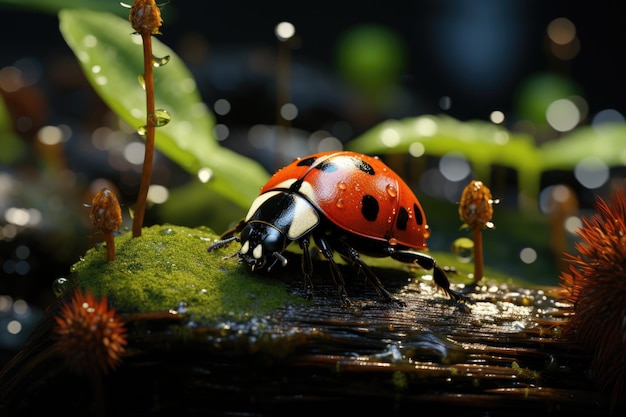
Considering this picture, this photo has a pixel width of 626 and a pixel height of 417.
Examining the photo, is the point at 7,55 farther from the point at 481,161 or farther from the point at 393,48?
the point at 481,161

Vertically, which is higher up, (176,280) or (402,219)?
(402,219)

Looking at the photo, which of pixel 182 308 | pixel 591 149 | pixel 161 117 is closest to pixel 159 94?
pixel 161 117

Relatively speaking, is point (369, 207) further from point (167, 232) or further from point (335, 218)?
point (167, 232)

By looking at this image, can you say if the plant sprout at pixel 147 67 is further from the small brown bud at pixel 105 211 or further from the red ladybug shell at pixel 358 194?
the red ladybug shell at pixel 358 194

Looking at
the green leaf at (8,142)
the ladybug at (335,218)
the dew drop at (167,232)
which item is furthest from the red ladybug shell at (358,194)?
the green leaf at (8,142)

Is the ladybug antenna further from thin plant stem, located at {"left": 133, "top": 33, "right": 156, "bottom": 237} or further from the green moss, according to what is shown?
→ thin plant stem, located at {"left": 133, "top": 33, "right": 156, "bottom": 237}

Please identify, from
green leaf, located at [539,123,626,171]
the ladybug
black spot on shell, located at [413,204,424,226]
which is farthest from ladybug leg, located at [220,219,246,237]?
green leaf, located at [539,123,626,171]
